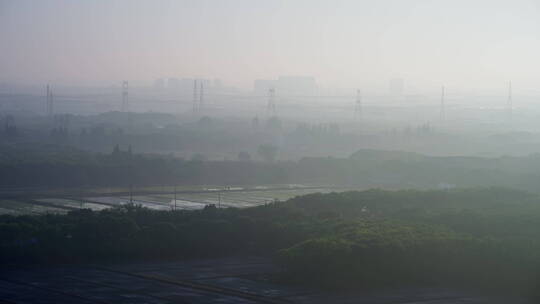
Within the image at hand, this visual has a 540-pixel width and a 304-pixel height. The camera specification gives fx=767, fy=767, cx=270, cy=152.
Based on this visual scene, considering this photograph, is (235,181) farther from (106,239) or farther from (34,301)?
(34,301)

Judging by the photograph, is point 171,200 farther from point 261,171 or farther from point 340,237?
point 340,237

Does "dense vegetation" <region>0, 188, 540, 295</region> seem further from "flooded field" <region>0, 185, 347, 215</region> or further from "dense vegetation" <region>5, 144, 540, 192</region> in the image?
"dense vegetation" <region>5, 144, 540, 192</region>

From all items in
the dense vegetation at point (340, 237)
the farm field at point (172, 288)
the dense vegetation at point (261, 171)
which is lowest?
the farm field at point (172, 288)

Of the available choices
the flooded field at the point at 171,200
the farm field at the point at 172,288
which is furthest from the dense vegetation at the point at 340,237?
the flooded field at the point at 171,200

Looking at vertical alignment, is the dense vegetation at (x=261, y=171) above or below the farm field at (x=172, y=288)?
above

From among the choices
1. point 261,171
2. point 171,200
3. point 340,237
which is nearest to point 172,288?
point 340,237

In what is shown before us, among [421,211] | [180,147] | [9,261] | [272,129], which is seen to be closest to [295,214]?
[421,211]

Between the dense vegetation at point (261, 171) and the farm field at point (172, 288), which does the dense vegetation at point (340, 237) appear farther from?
the dense vegetation at point (261, 171)
